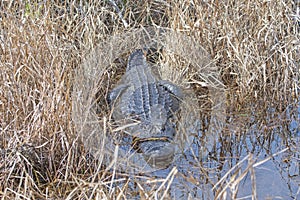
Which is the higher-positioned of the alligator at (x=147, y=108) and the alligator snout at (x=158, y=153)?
the alligator at (x=147, y=108)

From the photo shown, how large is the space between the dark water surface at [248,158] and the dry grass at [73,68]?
133 mm

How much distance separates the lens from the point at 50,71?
9.87ft

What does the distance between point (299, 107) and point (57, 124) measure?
1825 mm

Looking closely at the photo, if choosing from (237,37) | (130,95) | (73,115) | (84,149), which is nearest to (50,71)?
(73,115)

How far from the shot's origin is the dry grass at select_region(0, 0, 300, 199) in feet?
9.37

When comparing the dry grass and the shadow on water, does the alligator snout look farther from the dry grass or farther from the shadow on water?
the dry grass

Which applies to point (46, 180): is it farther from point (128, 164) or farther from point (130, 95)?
point (130, 95)

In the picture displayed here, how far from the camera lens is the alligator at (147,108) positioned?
129 inches

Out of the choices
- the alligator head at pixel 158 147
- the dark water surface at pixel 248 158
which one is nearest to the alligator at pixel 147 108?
the alligator head at pixel 158 147

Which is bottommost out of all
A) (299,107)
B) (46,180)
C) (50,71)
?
(46,180)

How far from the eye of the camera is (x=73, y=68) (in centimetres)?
376

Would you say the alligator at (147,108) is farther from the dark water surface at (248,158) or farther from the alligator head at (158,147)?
the dark water surface at (248,158)

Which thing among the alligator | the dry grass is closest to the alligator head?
the alligator

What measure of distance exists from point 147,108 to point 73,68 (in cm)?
58
